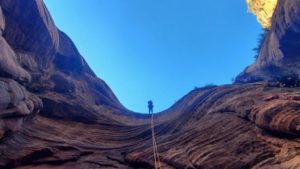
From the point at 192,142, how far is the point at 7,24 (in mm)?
16618

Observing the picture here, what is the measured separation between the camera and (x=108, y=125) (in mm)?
23375

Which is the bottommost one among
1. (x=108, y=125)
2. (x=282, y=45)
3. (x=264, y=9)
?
(x=108, y=125)

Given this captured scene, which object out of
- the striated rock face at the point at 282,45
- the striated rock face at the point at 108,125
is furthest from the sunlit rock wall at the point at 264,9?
the striated rock face at the point at 108,125

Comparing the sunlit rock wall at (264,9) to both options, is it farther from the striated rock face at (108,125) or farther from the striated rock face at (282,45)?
the striated rock face at (108,125)

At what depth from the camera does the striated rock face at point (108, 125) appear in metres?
12.3

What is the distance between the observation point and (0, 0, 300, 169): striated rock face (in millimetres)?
12258

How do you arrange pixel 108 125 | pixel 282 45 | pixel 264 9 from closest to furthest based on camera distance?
1. pixel 108 125
2. pixel 282 45
3. pixel 264 9

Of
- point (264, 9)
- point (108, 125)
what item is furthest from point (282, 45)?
point (108, 125)

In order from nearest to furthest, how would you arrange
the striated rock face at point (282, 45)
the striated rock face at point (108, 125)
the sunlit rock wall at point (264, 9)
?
the striated rock face at point (108, 125) → the striated rock face at point (282, 45) → the sunlit rock wall at point (264, 9)

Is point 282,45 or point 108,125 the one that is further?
point 282,45

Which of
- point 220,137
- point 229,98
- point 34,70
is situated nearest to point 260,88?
point 229,98

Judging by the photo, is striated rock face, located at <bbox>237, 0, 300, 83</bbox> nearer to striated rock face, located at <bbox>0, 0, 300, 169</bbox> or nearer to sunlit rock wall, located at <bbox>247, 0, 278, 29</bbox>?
striated rock face, located at <bbox>0, 0, 300, 169</bbox>

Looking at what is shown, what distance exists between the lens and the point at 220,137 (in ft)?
48.0

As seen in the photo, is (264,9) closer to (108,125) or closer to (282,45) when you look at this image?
(282,45)
